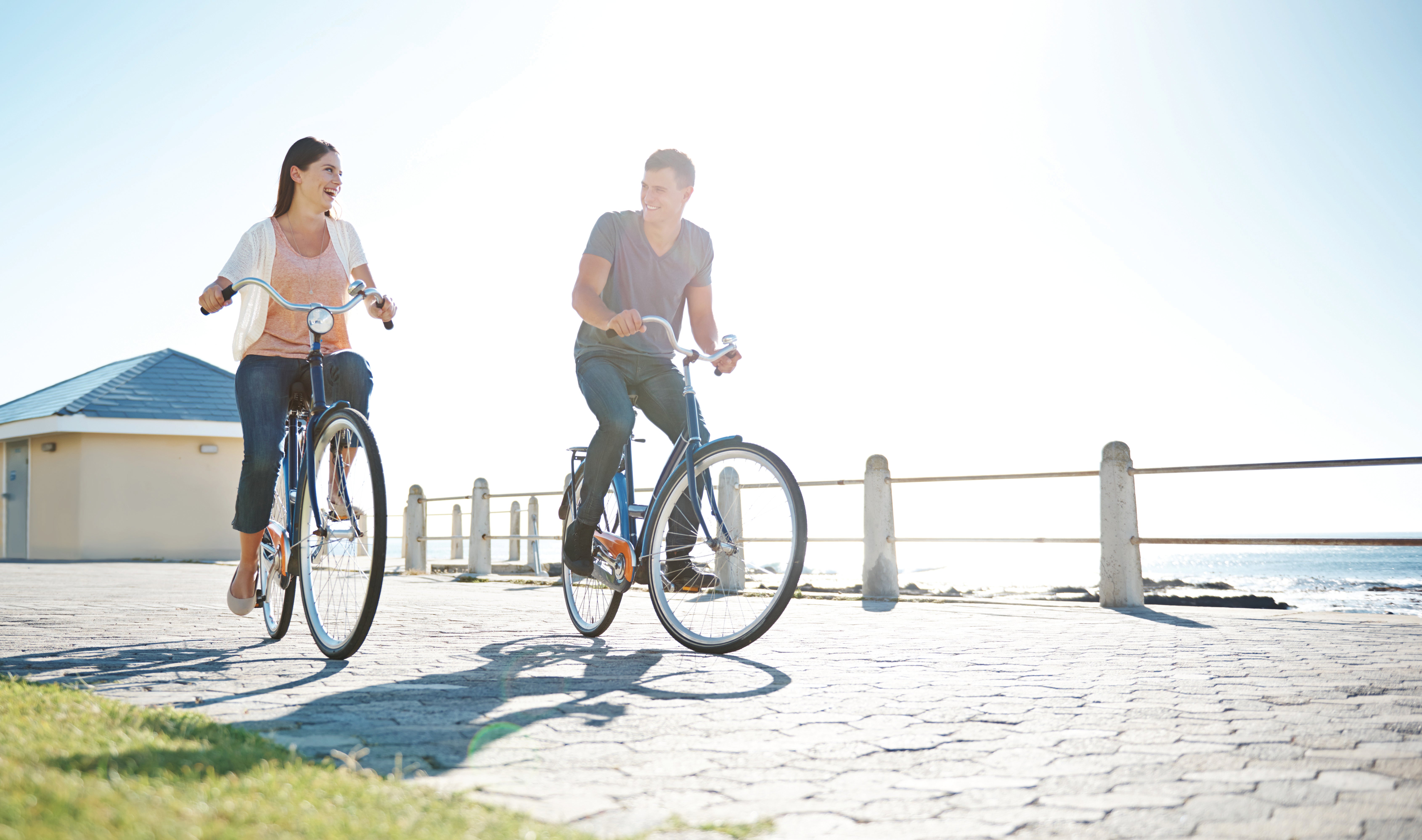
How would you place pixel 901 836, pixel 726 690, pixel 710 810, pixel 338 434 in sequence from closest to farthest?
pixel 901 836
pixel 710 810
pixel 726 690
pixel 338 434

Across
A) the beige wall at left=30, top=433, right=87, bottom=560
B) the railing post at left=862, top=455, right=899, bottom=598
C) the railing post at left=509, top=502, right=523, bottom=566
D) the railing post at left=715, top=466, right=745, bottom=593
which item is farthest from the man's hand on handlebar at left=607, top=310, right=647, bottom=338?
the beige wall at left=30, top=433, right=87, bottom=560

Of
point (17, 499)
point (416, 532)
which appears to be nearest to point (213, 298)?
point (416, 532)

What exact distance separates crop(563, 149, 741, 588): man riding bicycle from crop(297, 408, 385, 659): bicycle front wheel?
87 centimetres

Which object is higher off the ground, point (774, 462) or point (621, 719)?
point (774, 462)

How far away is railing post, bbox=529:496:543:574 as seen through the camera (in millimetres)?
15883

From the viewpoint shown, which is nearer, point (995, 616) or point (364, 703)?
point (364, 703)

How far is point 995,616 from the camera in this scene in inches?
229

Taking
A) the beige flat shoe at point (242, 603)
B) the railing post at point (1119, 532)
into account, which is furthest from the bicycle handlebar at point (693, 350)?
the railing post at point (1119, 532)

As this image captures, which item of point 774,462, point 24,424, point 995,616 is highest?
point 24,424

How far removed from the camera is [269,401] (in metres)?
3.96

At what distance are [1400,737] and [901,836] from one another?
4.75 feet

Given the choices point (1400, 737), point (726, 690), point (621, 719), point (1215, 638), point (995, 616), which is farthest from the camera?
point (995, 616)

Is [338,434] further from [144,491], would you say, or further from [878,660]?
[144,491]

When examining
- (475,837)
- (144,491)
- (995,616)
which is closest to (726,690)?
(475,837)
